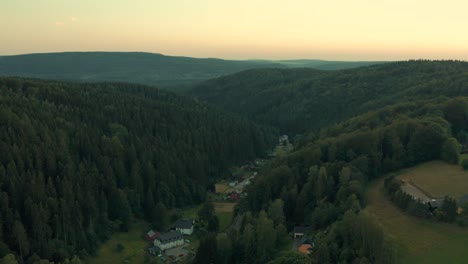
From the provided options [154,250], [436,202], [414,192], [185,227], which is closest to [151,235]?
[185,227]

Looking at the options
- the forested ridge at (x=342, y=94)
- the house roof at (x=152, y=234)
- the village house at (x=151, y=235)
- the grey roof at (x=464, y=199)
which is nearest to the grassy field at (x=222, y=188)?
the house roof at (x=152, y=234)

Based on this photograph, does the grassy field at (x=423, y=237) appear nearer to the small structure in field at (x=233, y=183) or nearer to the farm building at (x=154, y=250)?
the farm building at (x=154, y=250)

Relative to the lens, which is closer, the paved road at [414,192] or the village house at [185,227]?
the paved road at [414,192]

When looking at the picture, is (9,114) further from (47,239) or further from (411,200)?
(411,200)

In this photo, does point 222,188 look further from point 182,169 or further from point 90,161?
point 90,161

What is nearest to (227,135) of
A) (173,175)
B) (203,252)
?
(173,175)

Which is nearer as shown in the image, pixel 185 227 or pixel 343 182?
pixel 343 182
